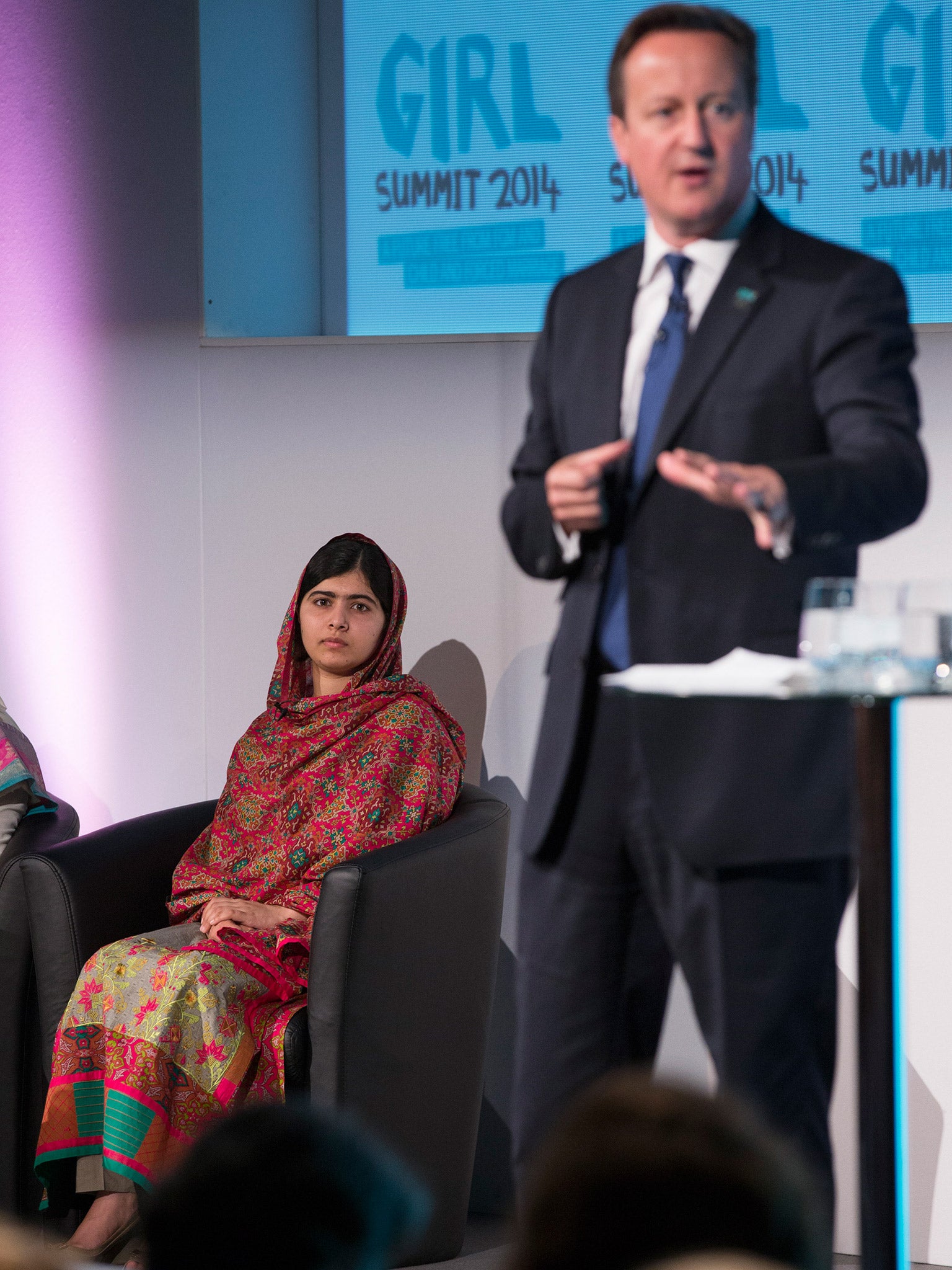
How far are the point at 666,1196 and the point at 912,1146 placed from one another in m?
2.28

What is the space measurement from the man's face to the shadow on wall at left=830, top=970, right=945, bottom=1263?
1.67 meters

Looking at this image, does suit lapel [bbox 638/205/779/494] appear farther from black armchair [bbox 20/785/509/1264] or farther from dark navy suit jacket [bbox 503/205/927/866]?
black armchair [bbox 20/785/509/1264]

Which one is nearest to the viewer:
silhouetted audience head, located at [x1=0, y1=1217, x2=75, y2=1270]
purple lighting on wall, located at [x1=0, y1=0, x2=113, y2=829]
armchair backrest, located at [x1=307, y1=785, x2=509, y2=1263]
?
silhouetted audience head, located at [x1=0, y1=1217, x2=75, y2=1270]

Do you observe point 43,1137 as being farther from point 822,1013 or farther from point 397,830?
point 822,1013

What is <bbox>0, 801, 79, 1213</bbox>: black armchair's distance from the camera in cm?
267

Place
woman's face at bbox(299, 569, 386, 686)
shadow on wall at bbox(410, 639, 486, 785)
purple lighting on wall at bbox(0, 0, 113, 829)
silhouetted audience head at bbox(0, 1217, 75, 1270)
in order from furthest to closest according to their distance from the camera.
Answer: purple lighting on wall at bbox(0, 0, 113, 829)
shadow on wall at bbox(410, 639, 486, 785)
woman's face at bbox(299, 569, 386, 686)
silhouetted audience head at bbox(0, 1217, 75, 1270)

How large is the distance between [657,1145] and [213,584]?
8.73 feet

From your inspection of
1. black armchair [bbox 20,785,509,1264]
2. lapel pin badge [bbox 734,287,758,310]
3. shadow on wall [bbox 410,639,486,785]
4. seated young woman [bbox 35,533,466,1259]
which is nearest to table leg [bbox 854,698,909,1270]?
lapel pin badge [bbox 734,287,758,310]

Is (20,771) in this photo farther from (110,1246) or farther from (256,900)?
(110,1246)

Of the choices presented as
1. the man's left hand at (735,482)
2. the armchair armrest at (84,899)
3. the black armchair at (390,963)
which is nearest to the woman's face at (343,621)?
the black armchair at (390,963)

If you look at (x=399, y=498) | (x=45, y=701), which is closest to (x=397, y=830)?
(x=399, y=498)

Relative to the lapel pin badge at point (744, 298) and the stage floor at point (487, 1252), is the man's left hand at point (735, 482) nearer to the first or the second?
the lapel pin badge at point (744, 298)

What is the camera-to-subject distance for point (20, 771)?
2947 millimetres

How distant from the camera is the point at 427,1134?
2.71 metres
